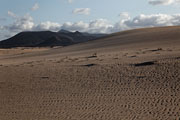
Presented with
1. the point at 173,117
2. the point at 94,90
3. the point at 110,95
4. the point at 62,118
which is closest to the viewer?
the point at 173,117

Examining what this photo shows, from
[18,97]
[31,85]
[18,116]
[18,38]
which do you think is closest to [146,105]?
[18,116]

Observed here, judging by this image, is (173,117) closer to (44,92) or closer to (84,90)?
(84,90)

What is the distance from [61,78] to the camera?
14969 mm

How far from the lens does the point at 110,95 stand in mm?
10703

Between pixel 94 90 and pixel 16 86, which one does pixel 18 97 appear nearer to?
pixel 16 86

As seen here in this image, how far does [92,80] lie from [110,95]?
10.8ft

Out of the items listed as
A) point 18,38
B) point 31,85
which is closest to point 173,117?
point 31,85

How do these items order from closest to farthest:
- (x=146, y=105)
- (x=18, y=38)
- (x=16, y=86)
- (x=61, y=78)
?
(x=146, y=105) < (x=16, y=86) < (x=61, y=78) < (x=18, y=38)

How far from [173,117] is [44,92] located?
653 cm

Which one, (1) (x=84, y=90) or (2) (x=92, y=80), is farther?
(2) (x=92, y=80)

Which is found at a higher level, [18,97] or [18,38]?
[18,38]

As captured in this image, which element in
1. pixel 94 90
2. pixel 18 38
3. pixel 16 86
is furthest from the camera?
pixel 18 38

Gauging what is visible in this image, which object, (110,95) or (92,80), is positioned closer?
(110,95)

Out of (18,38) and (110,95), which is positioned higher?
(18,38)
